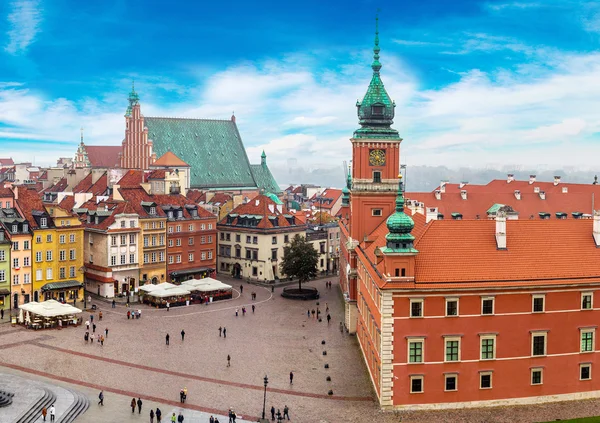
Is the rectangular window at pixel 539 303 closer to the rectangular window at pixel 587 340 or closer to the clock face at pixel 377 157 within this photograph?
the rectangular window at pixel 587 340

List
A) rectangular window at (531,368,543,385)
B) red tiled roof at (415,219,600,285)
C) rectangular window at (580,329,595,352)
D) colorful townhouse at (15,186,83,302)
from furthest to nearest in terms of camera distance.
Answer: colorful townhouse at (15,186,83,302), rectangular window at (580,329,595,352), rectangular window at (531,368,543,385), red tiled roof at (415,219,600,285)

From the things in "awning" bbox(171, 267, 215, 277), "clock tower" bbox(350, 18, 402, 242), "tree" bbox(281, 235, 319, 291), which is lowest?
"awning" bbox(171, 267, 215, 277)

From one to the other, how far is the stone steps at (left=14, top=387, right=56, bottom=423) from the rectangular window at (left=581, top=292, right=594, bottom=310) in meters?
32.7

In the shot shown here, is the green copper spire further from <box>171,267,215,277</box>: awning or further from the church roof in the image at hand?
the church roof

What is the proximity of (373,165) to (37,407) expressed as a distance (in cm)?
3665

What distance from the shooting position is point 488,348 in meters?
41.4

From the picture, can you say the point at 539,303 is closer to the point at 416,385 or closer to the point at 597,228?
the point at 597,228

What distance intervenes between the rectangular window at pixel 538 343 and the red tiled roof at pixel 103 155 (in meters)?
122

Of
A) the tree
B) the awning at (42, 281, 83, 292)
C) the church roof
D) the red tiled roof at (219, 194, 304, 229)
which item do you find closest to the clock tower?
the tree

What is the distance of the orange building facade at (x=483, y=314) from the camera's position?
40688 millimetres

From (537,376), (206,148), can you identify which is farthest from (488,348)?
(206,148)

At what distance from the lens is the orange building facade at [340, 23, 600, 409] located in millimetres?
40688

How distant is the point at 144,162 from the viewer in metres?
120

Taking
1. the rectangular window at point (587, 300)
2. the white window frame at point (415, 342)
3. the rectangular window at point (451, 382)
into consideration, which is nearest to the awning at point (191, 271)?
the white window frame at point (415, 342)
